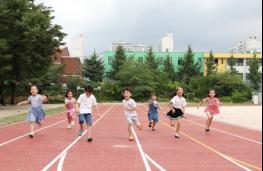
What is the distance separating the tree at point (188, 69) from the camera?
312ft

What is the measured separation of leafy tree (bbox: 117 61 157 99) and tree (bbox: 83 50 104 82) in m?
8.30

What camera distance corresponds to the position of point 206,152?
1303 centimetres

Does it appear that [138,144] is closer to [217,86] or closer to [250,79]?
[217,86]

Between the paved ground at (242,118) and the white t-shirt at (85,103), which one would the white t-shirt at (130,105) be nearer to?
the white t-shirt at (85,103)

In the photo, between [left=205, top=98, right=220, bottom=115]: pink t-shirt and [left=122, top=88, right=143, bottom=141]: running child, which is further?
[left=205, top=98, right=220, bottom=115]: pink t-shirt

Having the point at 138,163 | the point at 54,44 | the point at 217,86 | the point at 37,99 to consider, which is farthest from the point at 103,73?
the point at 138,163

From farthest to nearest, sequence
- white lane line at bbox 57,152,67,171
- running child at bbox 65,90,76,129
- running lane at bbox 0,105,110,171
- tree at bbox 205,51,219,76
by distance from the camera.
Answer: tree at bbox 205,51,219,76, running child at bbox 65,90,76,129, running lane at bbox 0,105,110,171, white lane line at bbox 57,152,67,171

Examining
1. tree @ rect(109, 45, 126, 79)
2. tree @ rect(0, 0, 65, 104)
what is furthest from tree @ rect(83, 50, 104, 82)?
tree @ rect(0, 0, 65, 104)

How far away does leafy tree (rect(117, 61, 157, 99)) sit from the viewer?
85.4 meters

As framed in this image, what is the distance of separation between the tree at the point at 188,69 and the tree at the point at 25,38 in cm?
4895

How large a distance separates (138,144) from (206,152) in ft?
7.82

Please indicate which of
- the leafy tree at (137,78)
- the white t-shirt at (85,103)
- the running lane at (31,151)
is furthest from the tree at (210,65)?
the white t-shirt at (85,103)

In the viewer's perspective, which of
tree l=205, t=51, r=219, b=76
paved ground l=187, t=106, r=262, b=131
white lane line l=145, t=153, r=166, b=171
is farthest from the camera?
tree l=205, t=51, r=219, b=76

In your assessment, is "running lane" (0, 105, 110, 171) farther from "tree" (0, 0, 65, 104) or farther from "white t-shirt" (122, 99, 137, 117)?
"tree" (0, 0, 65, 104)
